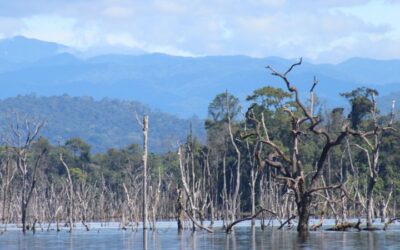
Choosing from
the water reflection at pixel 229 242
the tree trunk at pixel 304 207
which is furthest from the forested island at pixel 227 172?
the tree trunk at pixel 304 207

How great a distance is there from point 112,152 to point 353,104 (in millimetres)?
37517

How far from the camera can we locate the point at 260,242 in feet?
148

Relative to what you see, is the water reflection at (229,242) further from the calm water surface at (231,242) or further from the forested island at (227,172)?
the forested island at (227,172)

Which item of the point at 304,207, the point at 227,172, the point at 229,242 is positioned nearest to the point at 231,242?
the point at 229,242

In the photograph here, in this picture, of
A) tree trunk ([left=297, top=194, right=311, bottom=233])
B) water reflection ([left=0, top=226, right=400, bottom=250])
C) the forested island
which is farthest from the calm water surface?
the forested island

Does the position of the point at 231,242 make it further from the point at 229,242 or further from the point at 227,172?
the point at 227,172

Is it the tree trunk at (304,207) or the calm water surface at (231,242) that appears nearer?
the calm water surface at (231,242)

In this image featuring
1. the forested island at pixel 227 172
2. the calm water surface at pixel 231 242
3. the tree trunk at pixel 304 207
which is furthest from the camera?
the forested island at pixel 227 172

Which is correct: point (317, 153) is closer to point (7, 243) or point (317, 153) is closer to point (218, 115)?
point (218, 115)

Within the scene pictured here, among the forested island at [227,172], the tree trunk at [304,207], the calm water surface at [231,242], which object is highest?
the forested island at [227,172]

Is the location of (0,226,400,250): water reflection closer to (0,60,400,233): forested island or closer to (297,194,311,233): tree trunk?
(297,194,311,233): tree trunk

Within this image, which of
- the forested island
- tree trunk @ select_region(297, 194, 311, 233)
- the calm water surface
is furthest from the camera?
the forested island

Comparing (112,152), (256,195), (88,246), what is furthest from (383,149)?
(88,246)

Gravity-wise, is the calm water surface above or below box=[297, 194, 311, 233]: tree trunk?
below
